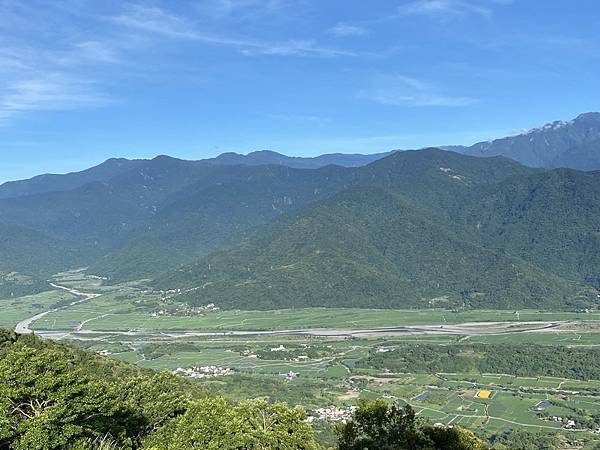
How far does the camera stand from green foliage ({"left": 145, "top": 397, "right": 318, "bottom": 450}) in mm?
19875

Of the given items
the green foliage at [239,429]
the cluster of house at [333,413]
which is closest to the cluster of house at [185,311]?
the cluster of house at [333,413]

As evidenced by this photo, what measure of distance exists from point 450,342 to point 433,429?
95.8m

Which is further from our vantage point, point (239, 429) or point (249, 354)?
point (249, 354)

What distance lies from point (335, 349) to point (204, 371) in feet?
98.7

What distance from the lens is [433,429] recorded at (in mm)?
25328

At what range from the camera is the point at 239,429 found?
20484mm

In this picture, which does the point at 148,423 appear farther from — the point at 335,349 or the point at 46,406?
the point at 335,349

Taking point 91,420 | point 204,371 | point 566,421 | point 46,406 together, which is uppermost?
point 46,406

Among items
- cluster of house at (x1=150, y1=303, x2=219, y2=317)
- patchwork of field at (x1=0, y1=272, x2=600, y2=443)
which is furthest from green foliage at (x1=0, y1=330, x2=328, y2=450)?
cluster of house at (x1=150, y1=303, x2=219, y2=317)

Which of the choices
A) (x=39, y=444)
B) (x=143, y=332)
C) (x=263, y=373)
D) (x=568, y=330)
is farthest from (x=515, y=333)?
(x=39, y=444)

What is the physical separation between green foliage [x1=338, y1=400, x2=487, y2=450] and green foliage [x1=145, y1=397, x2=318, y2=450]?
11.1 ft

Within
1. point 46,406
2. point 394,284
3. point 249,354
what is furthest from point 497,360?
point 46,406

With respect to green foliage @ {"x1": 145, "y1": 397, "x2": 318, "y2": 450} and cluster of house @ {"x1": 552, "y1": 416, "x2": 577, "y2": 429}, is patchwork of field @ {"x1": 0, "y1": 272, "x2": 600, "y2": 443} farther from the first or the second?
green foliage @ {"x1": 145, "y1": 397, "x2": 318, "y2": 450}

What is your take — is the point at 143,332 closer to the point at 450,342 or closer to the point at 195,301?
the point at 195,301
